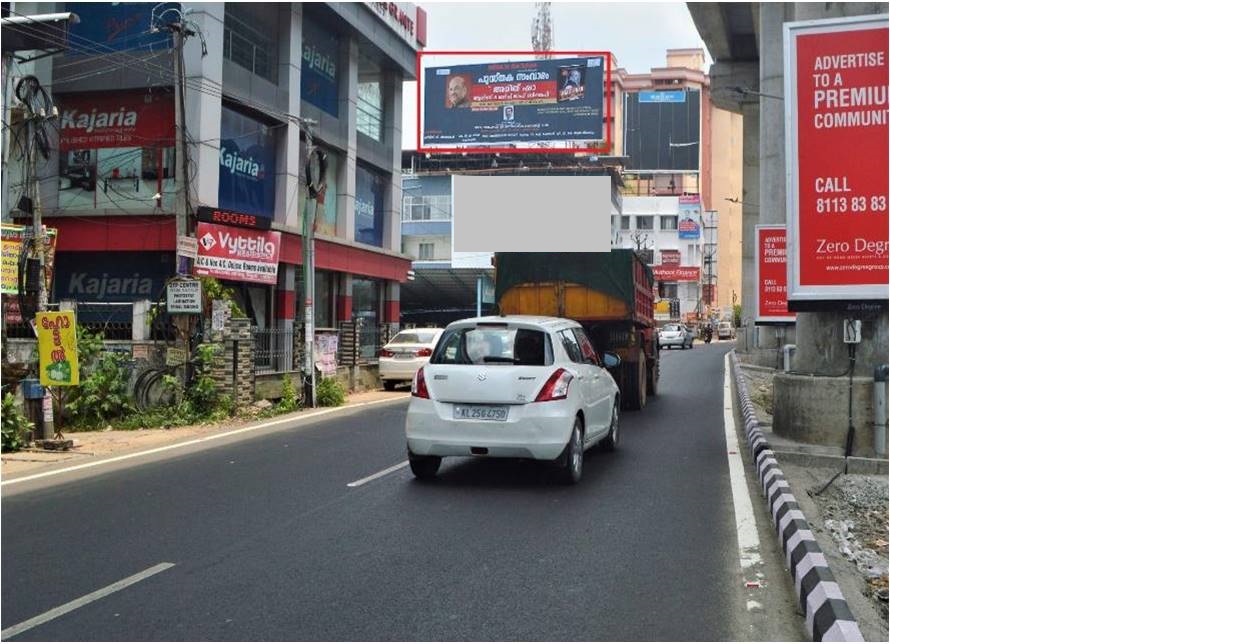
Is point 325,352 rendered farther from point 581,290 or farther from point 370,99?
point 370,99

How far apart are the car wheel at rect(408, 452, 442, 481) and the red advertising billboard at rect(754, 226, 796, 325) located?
52.7 ft

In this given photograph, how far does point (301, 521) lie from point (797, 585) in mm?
3779

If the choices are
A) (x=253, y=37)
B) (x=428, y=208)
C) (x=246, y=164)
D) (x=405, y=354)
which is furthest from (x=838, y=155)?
(x=428, y=208)

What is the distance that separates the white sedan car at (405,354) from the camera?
19547 millimetres

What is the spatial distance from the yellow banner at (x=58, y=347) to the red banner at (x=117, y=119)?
420 inches

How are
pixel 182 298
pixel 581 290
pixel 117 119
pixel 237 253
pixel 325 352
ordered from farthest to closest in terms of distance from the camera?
pixel 117 119
pixel 237 253
pixel 325 352
pixel 581 290
pixel 182 298

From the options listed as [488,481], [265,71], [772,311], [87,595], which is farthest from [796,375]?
[265,71]

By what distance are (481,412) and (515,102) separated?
43.0 m

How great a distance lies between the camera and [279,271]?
22859mm

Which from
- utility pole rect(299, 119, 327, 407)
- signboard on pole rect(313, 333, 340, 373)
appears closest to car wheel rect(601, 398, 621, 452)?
utility pole rect(299, 119, 327, 407)

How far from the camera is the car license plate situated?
7.78 meters

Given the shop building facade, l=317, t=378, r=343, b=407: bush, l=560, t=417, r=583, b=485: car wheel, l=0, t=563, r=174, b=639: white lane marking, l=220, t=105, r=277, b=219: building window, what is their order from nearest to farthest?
l=0, t=563, r=174, b=639: white lane marking, l=560, t=417, r=583, b=485: car wheel, l=317, t=378, r=343, b=407: bush, the shop building facade, l=220, t=105, r=277, b=219: building window

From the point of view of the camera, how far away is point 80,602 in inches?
187

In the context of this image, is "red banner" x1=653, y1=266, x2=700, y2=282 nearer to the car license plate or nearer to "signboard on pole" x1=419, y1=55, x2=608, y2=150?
"signboard on pole" x1=419, y1=55, x2=608, y2=150
